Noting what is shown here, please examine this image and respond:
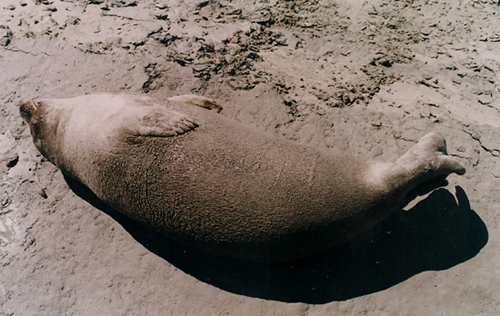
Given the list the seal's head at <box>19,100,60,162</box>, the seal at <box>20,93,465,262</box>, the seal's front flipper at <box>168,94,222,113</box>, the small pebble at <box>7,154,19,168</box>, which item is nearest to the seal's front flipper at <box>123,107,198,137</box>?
the seal at <box>20,93,465,262</box>

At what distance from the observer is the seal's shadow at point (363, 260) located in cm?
271

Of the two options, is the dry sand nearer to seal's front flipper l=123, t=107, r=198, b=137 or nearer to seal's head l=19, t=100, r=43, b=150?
seal's head l=19, t=100, r=43, b=150

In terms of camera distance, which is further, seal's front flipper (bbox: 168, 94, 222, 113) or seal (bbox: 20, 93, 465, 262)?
seal's front flipper (bbox: 168, 94, 222, 113)

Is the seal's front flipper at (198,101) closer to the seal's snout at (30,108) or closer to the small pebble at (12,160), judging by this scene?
the seal's snout at (30,108)

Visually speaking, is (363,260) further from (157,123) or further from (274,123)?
(157,123)

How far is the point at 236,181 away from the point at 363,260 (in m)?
1.40

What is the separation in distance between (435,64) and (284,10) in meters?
2.10

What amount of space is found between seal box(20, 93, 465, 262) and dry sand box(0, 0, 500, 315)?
19.7 inches

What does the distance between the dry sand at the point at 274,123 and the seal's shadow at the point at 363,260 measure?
0.04 feet

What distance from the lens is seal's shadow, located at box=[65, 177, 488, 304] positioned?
2.71 metres

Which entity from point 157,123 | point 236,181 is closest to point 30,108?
point 157,123

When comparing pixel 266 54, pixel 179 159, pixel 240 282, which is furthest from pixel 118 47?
pixel 240 282

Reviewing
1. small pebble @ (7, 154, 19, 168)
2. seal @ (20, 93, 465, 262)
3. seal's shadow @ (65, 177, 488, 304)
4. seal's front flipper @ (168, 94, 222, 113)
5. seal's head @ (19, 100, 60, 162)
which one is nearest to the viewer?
seal @ (20, 93, 465, 262)

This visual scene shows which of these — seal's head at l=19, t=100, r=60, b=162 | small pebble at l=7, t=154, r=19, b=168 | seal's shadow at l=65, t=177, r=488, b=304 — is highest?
seal's head at l=19, t=100, r=60, b=162
